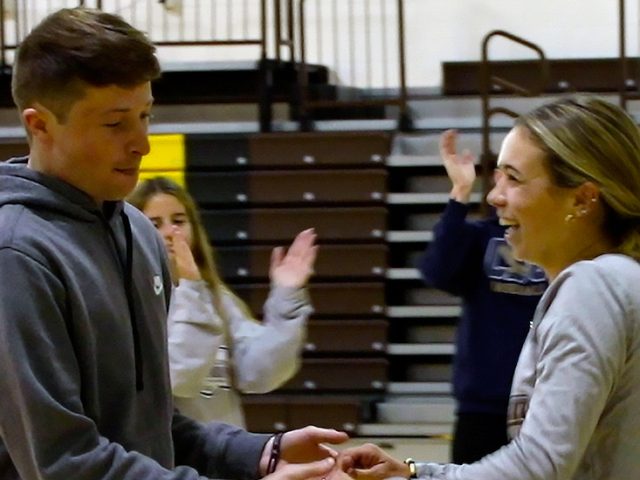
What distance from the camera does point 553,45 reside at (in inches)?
350

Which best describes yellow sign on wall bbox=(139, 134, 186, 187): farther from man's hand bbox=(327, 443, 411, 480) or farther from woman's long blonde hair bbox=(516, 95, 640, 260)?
woman's long blonde hair bbox=(516, 95, 640, 260)

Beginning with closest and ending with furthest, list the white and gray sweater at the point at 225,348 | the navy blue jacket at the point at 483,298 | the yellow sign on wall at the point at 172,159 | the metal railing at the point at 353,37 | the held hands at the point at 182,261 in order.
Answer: the white and gray sweater at the point at 225,348, the held hands at the point at 182,261, the navy blue jacket at the point at 483,298, the yellow sign on wall at the point at 172,159, the metal railing at the point at 353,37

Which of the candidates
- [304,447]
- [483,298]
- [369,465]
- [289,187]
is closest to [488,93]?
[289,187]

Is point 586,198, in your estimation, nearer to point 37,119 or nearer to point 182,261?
point 37,119

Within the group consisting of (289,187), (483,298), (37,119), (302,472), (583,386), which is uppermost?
(37,119)

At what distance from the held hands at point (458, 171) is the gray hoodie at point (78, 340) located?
2.11 m

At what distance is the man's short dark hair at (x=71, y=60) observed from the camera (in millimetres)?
1630

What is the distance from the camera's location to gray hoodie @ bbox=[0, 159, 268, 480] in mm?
1554

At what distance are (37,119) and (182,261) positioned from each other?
1.50m

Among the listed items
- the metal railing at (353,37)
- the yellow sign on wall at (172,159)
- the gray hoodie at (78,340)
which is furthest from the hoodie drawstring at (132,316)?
the metal railing at (353,37)

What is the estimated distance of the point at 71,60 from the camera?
163 centimetres

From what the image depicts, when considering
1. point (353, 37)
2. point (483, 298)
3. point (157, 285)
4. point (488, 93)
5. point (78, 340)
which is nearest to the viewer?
point (78, 340)

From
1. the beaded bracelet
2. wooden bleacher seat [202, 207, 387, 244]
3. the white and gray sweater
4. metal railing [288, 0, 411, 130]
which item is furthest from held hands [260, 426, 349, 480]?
metal railing [288, 0, 411, 130]

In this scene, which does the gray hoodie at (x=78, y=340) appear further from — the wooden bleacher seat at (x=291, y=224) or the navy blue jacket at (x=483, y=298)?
the wooden bleacher seat at (x=291, y=224)
